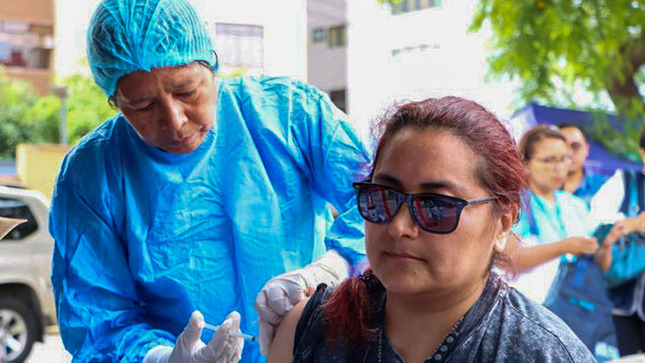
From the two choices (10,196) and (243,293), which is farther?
(10,196)

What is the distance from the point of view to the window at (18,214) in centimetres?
577

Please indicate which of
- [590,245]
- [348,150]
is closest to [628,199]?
[590,245]

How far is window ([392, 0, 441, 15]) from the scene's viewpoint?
12922mm

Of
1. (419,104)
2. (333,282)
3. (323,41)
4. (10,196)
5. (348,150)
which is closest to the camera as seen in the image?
(419,104)

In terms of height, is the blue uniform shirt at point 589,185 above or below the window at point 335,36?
below

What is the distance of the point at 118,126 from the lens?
2.03 metres

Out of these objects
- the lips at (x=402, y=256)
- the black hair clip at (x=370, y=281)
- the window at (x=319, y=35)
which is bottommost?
the black hair clip at (x=370, y=281)

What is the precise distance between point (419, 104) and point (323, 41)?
18.2ft

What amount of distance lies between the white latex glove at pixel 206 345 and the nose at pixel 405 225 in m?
0.46

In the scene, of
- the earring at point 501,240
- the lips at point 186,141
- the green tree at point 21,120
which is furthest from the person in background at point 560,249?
the green tree at point 21,120

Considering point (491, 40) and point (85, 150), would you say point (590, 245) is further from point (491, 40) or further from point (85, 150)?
point (85, 150)

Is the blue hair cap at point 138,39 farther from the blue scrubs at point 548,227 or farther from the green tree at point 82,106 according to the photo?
the green tree at point 82,106

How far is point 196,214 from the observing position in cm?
200

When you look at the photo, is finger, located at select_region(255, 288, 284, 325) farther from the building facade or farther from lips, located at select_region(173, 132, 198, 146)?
the building facade
